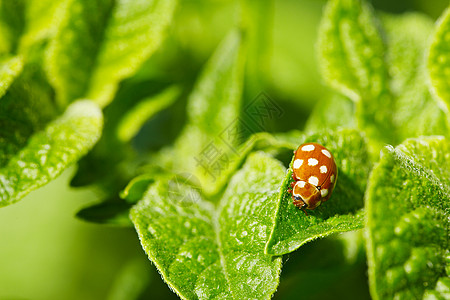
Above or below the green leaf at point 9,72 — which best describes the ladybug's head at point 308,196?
below

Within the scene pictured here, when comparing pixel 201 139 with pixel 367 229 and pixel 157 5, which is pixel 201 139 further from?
pixel 367 229

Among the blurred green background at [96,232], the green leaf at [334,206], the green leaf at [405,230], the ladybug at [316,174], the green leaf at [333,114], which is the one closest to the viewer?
the green leaf at [405,230]

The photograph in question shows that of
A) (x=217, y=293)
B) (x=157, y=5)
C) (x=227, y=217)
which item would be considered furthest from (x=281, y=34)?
(x=217, y=293)

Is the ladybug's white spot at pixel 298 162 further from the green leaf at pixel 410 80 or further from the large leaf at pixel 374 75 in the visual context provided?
the green leaf at pixel 410 80

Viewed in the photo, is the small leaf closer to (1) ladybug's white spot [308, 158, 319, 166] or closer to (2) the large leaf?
(2) the large leaf

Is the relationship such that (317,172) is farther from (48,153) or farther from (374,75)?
(48,153)

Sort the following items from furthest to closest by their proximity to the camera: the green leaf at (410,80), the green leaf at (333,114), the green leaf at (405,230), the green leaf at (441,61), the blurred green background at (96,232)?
the blurred green background at (96,232) < the green leaf at (333,114) < the green leaf at (410,80) < the green leaf at (441,61) < the green leaf at (405,230)

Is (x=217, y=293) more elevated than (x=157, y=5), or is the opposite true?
(x=157, y=5)

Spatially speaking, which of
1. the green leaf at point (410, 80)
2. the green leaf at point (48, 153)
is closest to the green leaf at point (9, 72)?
the green leaf at point (48, 153)
